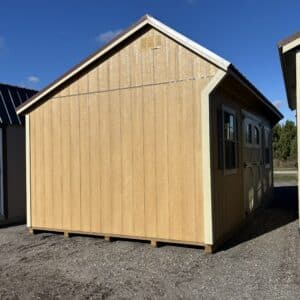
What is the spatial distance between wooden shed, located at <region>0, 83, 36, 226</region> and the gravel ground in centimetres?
206

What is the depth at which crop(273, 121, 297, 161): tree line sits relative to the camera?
2953 centimetres

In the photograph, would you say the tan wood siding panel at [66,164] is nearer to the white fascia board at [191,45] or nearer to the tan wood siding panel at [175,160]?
the tan wood siding panel at [175,160]

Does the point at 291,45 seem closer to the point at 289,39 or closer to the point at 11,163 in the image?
the point at 289,39

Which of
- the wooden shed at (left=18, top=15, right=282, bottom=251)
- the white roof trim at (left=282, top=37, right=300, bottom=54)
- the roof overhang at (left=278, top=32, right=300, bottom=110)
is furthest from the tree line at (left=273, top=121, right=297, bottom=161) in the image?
the white roof trim at (left=282, top=37, right=300, bottom=54)

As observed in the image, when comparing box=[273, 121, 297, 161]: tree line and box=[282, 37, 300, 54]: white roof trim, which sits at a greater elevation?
box=[282, 37, 300, 54]: white roof trim

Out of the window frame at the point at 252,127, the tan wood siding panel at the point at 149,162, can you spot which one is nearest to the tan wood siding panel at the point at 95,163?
the tan wood siding panel at the point at 149,162

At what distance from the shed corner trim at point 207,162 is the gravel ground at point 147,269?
15.7 inches

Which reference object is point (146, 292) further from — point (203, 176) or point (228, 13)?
point (228, 13)

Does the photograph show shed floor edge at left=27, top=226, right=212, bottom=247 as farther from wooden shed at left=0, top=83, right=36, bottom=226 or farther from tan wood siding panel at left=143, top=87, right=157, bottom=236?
wooden shed at left=0, top=83, right=36, bottom=226

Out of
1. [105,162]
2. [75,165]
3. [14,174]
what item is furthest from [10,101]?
[105,162]

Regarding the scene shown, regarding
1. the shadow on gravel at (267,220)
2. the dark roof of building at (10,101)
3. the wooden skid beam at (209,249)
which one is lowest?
the shadow on gravel at (267,220)

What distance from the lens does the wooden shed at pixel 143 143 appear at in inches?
235

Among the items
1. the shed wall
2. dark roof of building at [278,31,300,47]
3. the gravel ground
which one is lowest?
the gravel ground

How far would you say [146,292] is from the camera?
13.9 feet
